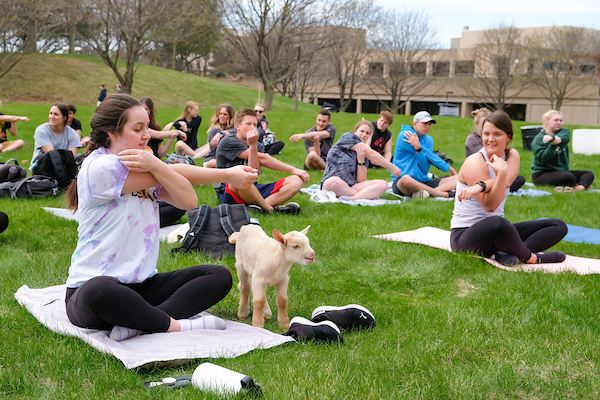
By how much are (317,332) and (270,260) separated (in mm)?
576

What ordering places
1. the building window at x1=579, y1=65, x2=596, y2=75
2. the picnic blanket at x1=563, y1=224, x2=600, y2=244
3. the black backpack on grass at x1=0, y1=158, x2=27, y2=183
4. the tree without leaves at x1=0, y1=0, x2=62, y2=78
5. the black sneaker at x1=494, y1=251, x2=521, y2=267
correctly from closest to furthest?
1. the black sneaker at x1=494, y1=251, x2=521, y2=267
2. the picnic blanket at x1=563, y1=224, x2=600, y2=244
3. the black backpack on grass at x1=0, y1=158, x2=27, y2=183
4. the tree without leaves at x1=0, y1=0, x2=62, y2=78
5. the building window at x1=579, y1=65, x2=596, y2=75

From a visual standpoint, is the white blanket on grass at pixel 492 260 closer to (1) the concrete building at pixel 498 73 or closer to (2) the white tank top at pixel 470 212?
(2) the white tank top at pixel 470 212

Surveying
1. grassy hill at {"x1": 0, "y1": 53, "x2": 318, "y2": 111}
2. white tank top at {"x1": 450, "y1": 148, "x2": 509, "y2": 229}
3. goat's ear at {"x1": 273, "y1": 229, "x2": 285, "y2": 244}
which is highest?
grassy hill at {"x1": 0, "y1": 53, "x2": 318, "y2": 111}

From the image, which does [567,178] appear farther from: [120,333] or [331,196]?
[120,333]

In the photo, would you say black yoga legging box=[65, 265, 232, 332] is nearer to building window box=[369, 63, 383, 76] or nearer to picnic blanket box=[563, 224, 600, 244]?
A: picnic blanket box=[563, 224, 600, 244]

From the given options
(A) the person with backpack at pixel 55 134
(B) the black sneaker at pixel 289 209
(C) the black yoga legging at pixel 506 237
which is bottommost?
(B) the black sneaker at pixel 289 209

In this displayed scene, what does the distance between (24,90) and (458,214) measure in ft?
110

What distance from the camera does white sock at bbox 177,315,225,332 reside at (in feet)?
11.6

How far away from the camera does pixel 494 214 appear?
559 cm

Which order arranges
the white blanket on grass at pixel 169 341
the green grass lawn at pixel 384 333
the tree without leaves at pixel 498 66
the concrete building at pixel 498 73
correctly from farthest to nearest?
the tree without leaves at pixel 498 66
the concrete building at pixel 498 73
the white blanket on grass at pixel 169 341
the green grass lawn at pixel 384 333

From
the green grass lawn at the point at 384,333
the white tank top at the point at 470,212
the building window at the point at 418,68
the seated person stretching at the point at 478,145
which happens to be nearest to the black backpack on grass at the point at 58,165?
the green grass lawn at the point at 384,333

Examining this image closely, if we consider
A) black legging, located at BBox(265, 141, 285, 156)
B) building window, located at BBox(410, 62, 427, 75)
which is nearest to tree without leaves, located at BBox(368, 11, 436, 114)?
building window, located at BBox(410, 62, 427, 75)

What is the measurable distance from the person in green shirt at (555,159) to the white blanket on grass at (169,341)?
8748 millimetres

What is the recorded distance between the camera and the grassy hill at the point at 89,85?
32906mm
